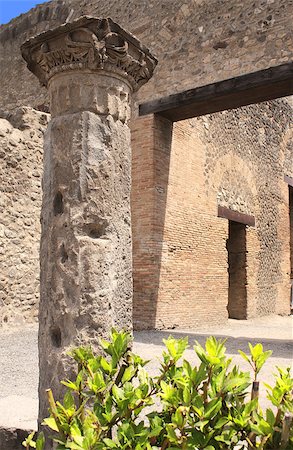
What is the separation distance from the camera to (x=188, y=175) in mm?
9930

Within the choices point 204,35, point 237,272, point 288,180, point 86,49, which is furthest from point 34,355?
point 288,180

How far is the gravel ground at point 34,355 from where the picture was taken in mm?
3229

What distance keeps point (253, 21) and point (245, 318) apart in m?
7.04

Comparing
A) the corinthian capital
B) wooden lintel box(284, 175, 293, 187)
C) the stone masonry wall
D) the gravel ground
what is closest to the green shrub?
the gravel ground

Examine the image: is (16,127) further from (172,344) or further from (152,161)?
(172,344)

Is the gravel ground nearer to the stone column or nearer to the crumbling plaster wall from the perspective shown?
the stone column

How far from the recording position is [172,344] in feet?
6.63

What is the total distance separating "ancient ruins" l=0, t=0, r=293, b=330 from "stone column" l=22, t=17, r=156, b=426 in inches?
193

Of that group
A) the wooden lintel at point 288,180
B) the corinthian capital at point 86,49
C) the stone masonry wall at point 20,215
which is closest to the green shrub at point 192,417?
the corinthian capital at point 86,49

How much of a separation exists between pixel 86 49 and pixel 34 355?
413cm

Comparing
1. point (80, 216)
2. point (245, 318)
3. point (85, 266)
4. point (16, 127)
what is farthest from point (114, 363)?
point (245, 318)

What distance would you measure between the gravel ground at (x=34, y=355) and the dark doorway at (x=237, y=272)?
102 cm

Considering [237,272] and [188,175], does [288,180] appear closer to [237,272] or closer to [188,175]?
[237,272]

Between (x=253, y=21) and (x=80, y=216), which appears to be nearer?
(x=80, y=216)
